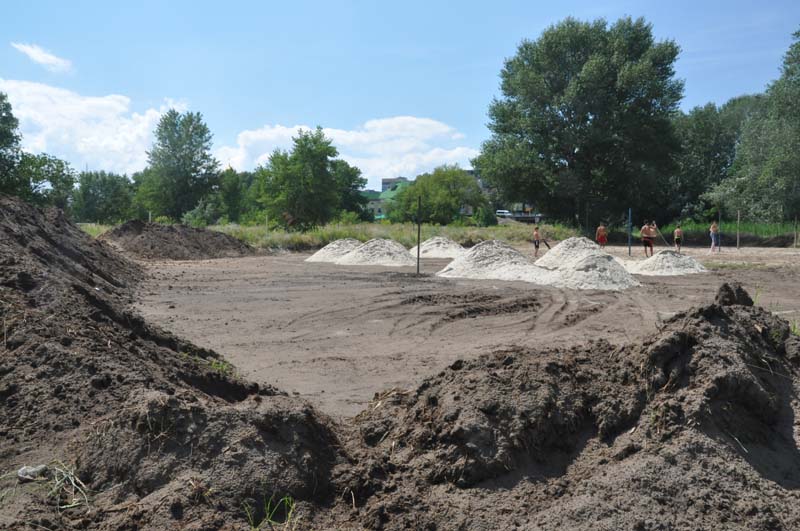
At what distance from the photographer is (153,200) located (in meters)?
61.2

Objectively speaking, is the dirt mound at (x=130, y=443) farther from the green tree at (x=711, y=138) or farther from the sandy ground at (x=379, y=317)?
the green tree at (x=711, y=138)

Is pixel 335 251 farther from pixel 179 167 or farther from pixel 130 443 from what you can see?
pixel 179 167

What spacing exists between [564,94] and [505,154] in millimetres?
5961

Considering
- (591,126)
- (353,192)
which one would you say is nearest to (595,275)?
(591,126)

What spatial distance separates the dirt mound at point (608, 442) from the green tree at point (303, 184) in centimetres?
4241

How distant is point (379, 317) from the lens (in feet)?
40.4

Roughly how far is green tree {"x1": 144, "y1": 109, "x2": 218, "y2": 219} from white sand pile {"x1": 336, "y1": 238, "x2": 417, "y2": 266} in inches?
1556

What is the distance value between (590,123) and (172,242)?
29843mm

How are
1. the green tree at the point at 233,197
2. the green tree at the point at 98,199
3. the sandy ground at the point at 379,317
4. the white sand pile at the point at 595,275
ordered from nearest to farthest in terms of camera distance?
the sandy ground at the point at 379,317 → the white sand pile at the point at 595,275 → the green tree at the point at 98,199 → the green tree at the point at 233,197

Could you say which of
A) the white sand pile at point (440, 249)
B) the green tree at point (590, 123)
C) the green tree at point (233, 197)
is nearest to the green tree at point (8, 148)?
the white sand pile at point (440, 249)

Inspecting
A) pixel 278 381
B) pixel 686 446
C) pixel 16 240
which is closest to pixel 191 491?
pixel 686 446

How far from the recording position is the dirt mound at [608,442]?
3.68 metres

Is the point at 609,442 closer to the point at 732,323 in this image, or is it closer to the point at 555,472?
the point at 555,472

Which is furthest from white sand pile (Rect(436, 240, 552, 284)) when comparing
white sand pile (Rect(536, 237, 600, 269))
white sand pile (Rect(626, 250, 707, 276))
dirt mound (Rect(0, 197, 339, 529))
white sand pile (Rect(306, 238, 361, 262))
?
dirt mound (Rect(0, 197, 339, 529))
